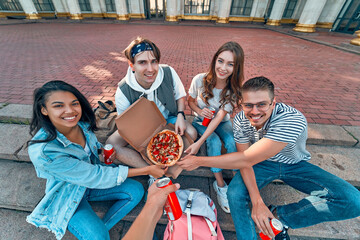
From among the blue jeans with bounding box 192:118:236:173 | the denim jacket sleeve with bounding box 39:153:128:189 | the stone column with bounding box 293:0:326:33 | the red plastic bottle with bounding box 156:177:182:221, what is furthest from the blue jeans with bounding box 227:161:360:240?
the stone column with bounding box 293:0:326:33

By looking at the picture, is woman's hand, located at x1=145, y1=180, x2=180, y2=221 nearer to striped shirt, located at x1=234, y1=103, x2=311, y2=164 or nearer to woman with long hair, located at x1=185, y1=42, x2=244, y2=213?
woman with long hair, located at x1=185, y1=42, x2=244, y2=213

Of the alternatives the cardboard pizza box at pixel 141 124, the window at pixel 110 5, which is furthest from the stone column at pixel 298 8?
the cardboard pizza box at pixel 141 124

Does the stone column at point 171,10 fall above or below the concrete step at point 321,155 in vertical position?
above

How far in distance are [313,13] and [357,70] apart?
9140 millimetres

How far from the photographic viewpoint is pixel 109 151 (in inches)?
71.4

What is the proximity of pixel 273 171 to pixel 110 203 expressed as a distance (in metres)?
2.12

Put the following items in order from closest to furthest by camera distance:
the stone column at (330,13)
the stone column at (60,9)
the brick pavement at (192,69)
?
the brick pavement at (192,69) → the stone column at (330,13) → the stone column at (60,9)

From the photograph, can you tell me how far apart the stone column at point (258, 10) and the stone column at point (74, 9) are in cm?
1925

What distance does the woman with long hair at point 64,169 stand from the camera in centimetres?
142

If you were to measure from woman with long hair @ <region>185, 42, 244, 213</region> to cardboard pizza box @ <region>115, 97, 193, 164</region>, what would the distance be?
1.26 feet

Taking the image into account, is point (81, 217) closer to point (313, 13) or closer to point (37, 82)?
point (37, 82)

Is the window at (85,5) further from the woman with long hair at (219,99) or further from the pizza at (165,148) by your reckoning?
the pizza at (165,148)

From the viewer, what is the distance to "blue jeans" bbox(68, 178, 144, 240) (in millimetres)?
1536

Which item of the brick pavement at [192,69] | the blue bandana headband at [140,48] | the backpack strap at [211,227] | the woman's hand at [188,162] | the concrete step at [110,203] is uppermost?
the blue bandana headband at [140,48]
